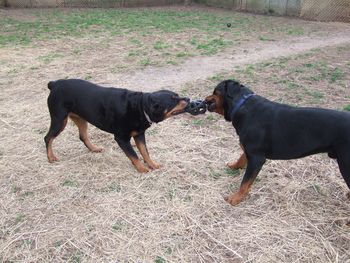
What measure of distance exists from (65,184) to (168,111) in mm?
1438

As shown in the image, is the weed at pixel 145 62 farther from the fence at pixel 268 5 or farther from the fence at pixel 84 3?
the fence at pixel 84 3

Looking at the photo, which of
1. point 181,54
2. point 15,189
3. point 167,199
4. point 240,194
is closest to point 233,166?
point 240,194

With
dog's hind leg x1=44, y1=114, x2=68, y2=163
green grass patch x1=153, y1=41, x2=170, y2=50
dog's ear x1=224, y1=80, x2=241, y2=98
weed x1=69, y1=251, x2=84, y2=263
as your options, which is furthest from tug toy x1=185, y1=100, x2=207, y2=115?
green grass patch x1=153, y1=41, x2=170, y2=50

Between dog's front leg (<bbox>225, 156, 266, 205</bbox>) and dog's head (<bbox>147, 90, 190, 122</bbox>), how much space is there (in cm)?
99

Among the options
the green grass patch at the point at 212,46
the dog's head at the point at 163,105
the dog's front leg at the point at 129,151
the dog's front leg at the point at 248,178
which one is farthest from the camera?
the green grass patch at the point at 212,46

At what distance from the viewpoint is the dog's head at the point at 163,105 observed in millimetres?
3865

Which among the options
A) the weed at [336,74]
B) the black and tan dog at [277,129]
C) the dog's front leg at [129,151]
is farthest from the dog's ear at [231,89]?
the weed at [336,74]

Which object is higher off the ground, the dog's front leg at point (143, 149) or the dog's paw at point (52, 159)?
the dog's front leg at point (143, 149)

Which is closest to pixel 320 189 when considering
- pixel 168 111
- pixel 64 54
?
pixel 168 111

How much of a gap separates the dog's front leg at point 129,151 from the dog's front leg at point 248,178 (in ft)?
3.57

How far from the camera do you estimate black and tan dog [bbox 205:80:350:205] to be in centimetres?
320

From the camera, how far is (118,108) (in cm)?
404

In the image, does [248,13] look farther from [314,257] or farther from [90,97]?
[314,257]

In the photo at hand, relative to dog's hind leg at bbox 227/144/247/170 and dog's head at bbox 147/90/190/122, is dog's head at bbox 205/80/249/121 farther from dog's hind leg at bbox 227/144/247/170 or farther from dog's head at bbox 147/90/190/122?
dog's hind leg at bbox 227/144/247/170
